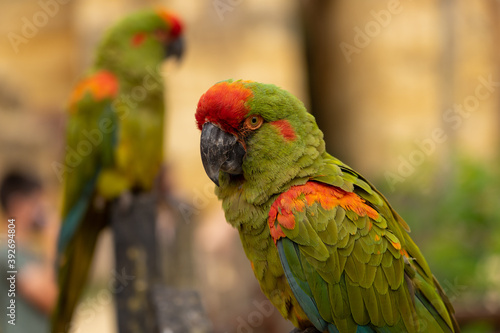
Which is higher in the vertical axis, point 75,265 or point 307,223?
point 75,265

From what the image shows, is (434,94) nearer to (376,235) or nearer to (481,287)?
(481,287)

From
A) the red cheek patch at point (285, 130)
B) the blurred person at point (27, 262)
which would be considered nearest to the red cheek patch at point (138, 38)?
the blurred person at point (27, 262)

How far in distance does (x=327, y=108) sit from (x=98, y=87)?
23.5 feet

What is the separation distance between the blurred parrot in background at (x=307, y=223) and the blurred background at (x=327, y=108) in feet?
6.84

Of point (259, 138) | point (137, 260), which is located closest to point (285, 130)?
point (259, 138)

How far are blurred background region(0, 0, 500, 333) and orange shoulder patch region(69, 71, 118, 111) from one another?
3.06 feet

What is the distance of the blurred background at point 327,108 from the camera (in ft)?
15.9

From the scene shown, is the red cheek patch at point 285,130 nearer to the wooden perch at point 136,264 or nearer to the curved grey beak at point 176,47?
the wooden perch at point 136,264

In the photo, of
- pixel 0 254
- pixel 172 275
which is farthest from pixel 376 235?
pixel 172 275

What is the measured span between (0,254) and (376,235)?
2.24 meters

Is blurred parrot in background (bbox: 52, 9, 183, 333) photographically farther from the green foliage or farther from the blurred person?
the green foliage

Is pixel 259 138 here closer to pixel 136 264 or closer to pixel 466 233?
pixel 136 264

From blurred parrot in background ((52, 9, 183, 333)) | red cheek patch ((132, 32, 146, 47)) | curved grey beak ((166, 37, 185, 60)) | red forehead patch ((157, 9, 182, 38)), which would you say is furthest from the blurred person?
red forehead patch ((157, 9, 182, 38))

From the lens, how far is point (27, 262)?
123 inches
